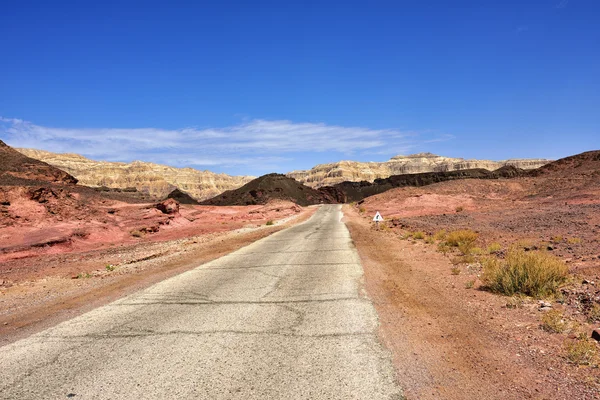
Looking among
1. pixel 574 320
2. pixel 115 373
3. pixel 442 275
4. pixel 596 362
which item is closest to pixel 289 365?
pixel 115 373

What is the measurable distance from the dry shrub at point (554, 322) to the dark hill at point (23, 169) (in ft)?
125

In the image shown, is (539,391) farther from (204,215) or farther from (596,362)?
(204,215)

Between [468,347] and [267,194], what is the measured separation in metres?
87.4

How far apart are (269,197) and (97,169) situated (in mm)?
137505

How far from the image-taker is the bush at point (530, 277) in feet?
25.6

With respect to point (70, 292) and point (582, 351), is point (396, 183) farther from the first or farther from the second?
point (582, 351)

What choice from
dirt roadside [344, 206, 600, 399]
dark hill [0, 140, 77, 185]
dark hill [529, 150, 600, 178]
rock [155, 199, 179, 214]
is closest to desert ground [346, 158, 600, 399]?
dirt roadside [344, 206, 600, 399]

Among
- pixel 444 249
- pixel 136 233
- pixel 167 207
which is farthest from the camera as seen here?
pixel 167 207

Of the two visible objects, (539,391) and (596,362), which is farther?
(596,362)

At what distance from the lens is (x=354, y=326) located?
6.13 m

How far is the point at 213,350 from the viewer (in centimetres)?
519

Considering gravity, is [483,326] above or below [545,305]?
below

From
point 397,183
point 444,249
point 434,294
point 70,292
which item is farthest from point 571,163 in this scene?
point 70,292

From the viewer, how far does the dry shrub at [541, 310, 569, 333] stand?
572 cm
